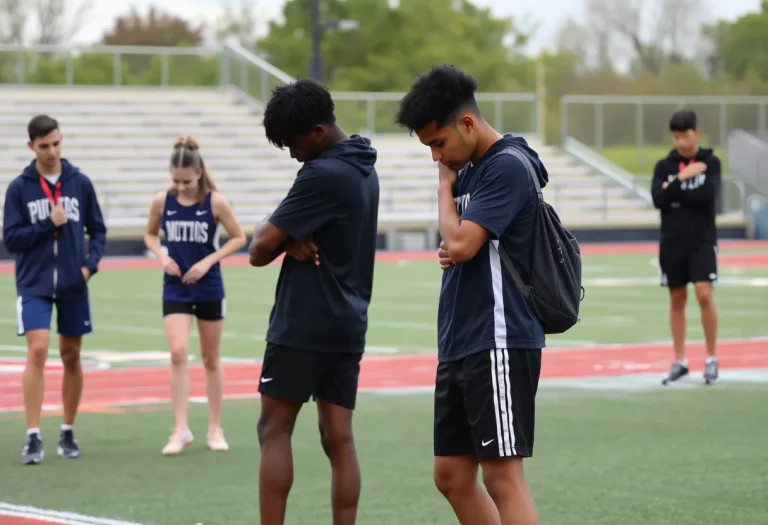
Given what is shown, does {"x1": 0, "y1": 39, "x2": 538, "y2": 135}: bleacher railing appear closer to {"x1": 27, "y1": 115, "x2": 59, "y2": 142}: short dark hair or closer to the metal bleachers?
the metal bleachers

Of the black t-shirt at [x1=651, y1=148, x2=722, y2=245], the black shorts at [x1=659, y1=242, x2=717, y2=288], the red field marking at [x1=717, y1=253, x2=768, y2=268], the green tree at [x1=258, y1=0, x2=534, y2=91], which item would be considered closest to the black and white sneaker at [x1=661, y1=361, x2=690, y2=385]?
the black shorts at [x1=659, y1=242, x2=717, y2=288]

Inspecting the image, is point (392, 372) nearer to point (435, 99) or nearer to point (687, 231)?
point (687, 231)

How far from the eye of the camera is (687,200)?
1247 cm

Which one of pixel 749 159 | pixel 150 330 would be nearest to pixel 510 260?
pixel 150 330

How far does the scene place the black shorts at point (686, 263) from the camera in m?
12.4

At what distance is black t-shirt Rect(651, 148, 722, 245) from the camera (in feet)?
A: 40.8

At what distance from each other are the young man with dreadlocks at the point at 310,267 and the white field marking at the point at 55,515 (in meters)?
1.27

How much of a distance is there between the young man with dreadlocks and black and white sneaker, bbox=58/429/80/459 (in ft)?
10.3

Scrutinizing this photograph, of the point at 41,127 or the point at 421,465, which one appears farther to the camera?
the point at 41,127

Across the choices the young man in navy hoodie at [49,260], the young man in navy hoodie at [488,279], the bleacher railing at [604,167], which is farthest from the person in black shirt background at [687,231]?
A: the bleacher railing at [604,167]

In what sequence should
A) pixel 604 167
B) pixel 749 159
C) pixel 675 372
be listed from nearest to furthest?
pixel 675 372
pixel 749 159
pixel 604 167

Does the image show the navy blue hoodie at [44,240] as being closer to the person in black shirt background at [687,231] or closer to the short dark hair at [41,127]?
the short dark hair at [41,127]

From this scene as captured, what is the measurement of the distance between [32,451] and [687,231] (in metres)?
5.76

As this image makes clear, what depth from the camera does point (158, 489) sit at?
8.35 m
